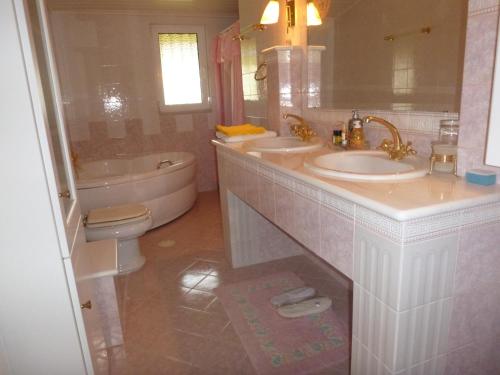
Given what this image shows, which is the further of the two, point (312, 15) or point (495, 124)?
point (312, 15)

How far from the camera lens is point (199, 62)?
4441mm

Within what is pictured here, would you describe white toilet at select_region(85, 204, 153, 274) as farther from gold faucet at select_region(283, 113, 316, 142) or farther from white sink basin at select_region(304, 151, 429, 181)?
white sink basin at select_region(304, 151, 429, 181)

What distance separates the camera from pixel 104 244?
1.84 metres

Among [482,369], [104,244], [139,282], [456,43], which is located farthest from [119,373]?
[456,43]

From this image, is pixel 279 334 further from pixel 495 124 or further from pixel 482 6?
pixel 482 6

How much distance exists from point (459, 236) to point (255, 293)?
1.49 metres

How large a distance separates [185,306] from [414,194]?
61.7 inches

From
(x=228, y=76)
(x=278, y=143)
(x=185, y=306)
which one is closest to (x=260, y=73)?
(x=278, y=143)

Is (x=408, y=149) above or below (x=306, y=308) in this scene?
above

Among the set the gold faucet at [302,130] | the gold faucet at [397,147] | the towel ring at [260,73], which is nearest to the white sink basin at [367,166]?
the gold faucet at [397,147]

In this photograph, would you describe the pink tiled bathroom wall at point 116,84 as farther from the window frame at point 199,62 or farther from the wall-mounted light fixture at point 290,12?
the wall-mounted light fixture at point 290,12

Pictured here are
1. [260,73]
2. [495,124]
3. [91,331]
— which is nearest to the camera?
[495,124]

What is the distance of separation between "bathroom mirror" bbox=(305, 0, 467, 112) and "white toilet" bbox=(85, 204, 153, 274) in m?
1.48

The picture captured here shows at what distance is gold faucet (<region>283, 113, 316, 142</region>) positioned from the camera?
7.06 ft
